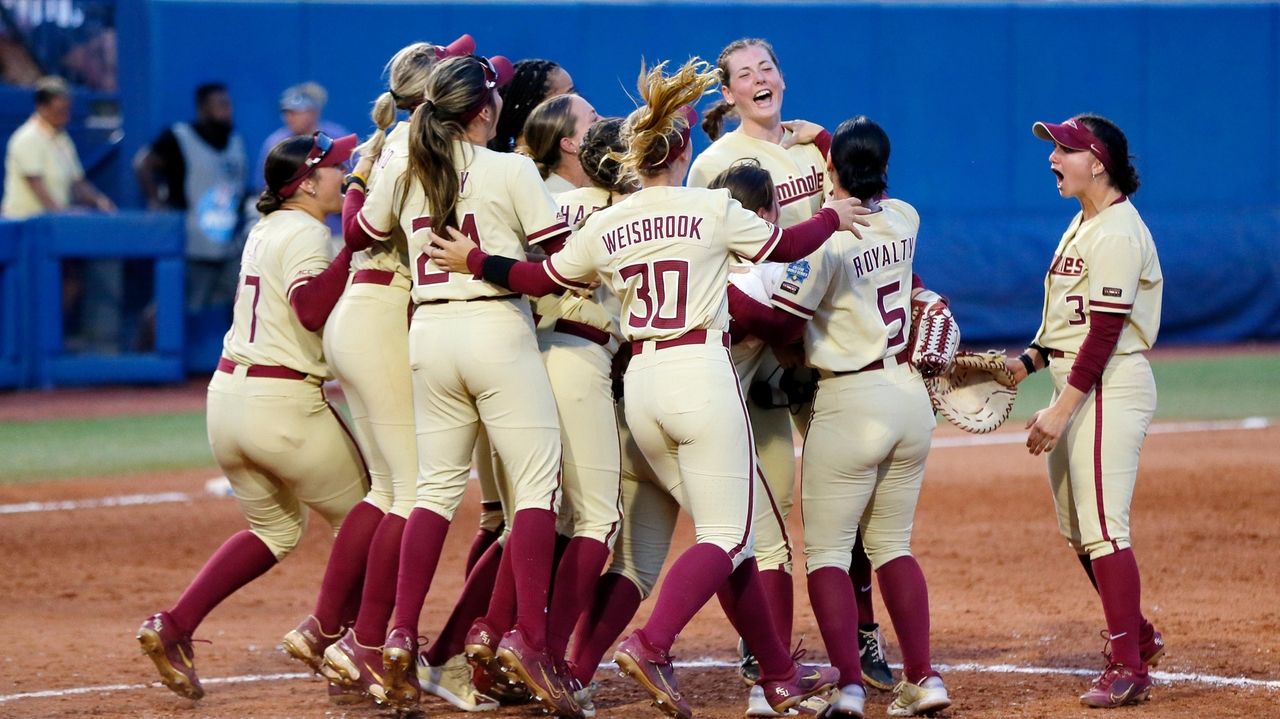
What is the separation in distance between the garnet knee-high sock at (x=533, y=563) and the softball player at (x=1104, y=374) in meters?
1.55

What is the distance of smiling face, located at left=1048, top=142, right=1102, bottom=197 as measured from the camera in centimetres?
503

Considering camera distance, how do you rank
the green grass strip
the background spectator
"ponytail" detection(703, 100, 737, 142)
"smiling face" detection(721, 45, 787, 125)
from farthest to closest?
the background spectator → the green grass strip → "ponytail" detection(703, 100, 737, 142) → "smiling face" detection(721, 45, 787, 125)

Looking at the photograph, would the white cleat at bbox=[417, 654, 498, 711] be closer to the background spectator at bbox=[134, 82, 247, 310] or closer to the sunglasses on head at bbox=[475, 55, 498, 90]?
the sunglasses on head at bbox=[475, 55, 498, 90]

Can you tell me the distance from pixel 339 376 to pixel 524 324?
2.32ft

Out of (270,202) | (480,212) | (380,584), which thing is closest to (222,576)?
(380,584)

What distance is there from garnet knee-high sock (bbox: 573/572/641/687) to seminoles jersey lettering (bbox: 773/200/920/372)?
0.94 m

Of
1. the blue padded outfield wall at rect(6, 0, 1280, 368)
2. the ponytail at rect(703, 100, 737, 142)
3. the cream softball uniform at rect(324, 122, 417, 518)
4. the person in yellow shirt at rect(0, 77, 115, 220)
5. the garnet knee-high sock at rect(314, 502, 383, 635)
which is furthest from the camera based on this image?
the blue padded outfield wall at rect(6, 0, 1280, 368)

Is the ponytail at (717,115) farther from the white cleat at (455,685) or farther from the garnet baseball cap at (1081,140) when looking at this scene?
the white cleat at (455,685)

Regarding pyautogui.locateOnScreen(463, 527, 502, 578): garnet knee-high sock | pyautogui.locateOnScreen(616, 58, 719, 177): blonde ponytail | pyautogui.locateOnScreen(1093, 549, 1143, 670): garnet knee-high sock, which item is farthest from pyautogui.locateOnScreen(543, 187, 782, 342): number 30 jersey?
pyautogui.locateOnScreen(1093, 549, 1143, 670): garnet knee-high sock

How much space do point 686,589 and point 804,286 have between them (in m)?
0.96

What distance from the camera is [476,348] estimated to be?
4.62 m

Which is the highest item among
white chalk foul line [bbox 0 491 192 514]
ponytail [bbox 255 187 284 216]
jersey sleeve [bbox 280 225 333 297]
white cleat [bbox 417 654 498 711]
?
ponytail [bbox 255 187 284 216]

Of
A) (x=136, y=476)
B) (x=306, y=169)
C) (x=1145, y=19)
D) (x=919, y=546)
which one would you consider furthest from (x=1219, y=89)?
(x=306, y=169)

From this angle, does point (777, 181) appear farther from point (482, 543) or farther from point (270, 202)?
point (270, 202)
